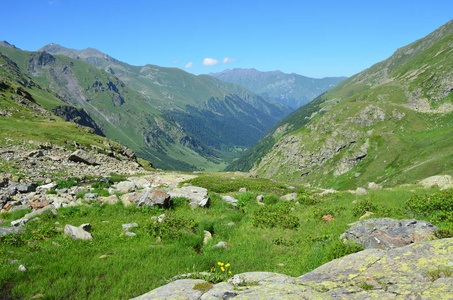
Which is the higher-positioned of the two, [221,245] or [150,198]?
[150,198]

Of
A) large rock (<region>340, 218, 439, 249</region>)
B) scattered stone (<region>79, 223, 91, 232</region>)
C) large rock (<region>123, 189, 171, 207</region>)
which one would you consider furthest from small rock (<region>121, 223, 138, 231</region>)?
large rock (<region>340, 218, 439, 249</region>)

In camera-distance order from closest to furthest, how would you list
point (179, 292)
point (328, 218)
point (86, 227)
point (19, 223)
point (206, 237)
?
point (179, 292) → point (86, 227) → point (206, 237) → point (19, 223) → point (328, 218)

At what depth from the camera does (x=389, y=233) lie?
988 cm

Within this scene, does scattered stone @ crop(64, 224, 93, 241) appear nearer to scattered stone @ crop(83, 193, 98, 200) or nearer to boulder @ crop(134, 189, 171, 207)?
boulder @ crop(134, 189, 171, 207)

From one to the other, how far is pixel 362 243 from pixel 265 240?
13.9 ft

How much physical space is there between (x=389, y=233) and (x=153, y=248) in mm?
9957

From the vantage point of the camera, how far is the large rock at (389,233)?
918 cm

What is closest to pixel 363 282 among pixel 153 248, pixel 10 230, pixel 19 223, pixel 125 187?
pixel 153 248

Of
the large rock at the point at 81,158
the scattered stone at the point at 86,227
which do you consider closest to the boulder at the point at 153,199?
the scattered stone at the point at 86,227

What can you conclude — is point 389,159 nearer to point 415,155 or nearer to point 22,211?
point 415,155

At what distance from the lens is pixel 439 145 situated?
390ft

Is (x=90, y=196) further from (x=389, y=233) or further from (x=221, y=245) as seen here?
(x=389, y=233)

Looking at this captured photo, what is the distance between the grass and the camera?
7.34 metres

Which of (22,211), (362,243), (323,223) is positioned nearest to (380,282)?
(362,243)
